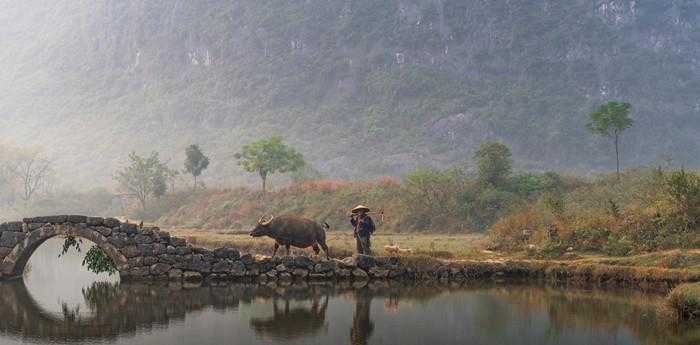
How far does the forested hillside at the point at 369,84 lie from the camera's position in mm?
120188

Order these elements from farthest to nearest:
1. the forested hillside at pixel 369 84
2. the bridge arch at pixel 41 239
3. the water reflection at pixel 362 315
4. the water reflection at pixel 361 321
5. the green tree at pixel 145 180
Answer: the forested hillside at pixel 369 84 < the green tree at pixel 145 180 < the bridge arch at pixel 41 239 < the water reflection at pixel 362 315 < the water reflection at pixel 361 321

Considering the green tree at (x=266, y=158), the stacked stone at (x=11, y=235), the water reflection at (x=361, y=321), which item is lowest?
the water reflection at (x=361, y=321)

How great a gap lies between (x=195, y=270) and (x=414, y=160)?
90.3m

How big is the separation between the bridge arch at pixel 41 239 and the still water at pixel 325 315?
969 mm

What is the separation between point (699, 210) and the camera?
90.2 ft

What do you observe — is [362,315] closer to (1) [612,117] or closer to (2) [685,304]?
(2) [685,304]

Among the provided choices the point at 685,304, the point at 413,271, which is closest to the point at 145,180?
the point at 413,271

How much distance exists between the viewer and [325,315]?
19.4 meters

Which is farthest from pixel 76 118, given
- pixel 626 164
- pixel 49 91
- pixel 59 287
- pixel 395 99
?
pixel 59 287

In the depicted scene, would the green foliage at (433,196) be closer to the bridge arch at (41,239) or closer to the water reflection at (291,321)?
the bridge arch at (41,239)

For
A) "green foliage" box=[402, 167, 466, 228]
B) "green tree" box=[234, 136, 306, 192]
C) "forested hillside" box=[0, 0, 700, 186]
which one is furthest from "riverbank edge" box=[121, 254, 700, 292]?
"forested hillside" box=[0, 0, 700, 186]

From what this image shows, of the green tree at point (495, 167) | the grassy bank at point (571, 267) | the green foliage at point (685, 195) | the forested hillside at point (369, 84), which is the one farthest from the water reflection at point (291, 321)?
the forested hillside at point (369, 84)

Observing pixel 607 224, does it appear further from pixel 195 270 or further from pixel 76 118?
pixel 76 118

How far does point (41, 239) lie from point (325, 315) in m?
12.1
